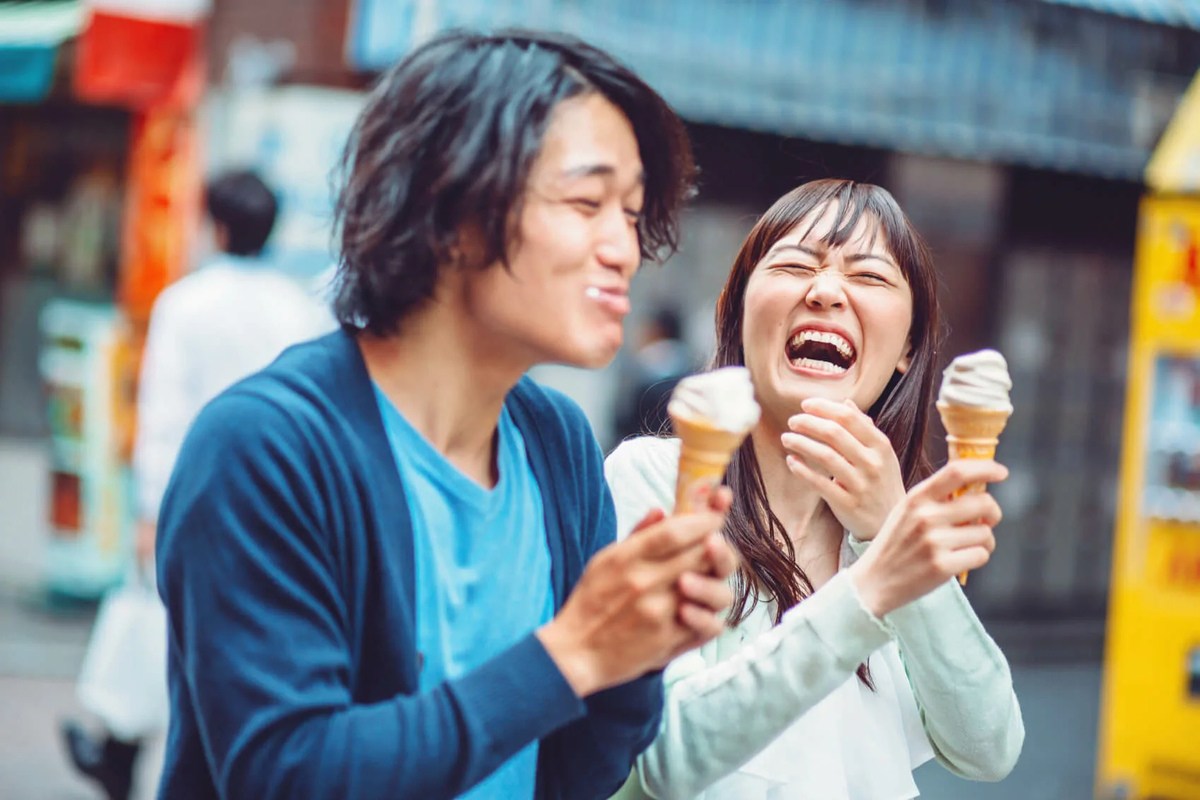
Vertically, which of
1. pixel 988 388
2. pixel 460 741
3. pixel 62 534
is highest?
pixel 988 388

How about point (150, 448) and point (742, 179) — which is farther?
point (742, 179)

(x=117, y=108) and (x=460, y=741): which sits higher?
(x=117, y=108)

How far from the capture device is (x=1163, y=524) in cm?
536

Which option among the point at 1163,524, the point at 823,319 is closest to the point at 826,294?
the point at 823,319

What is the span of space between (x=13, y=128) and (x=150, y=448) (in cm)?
825

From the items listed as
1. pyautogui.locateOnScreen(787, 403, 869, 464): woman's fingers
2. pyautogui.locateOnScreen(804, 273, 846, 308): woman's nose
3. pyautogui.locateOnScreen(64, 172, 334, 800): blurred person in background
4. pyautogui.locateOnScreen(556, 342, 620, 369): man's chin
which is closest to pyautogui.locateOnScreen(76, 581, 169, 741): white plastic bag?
pyautogui.locateOnScreen(64, 172, 334, 800): blurred person in background

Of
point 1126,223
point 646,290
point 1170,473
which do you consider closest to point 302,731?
point 1170,473

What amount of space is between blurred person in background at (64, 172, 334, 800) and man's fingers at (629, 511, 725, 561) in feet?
9.77

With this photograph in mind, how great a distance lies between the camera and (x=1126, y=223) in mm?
9203

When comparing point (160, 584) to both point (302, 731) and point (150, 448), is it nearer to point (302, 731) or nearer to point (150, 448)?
point (302, 731)

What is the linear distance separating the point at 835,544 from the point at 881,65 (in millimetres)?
5722

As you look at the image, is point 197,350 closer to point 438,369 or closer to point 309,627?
point 438,369

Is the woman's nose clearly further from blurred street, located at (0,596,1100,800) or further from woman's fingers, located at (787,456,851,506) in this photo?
blurred street, located at (0,596,1100,800)

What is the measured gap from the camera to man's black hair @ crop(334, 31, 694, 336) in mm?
1374
